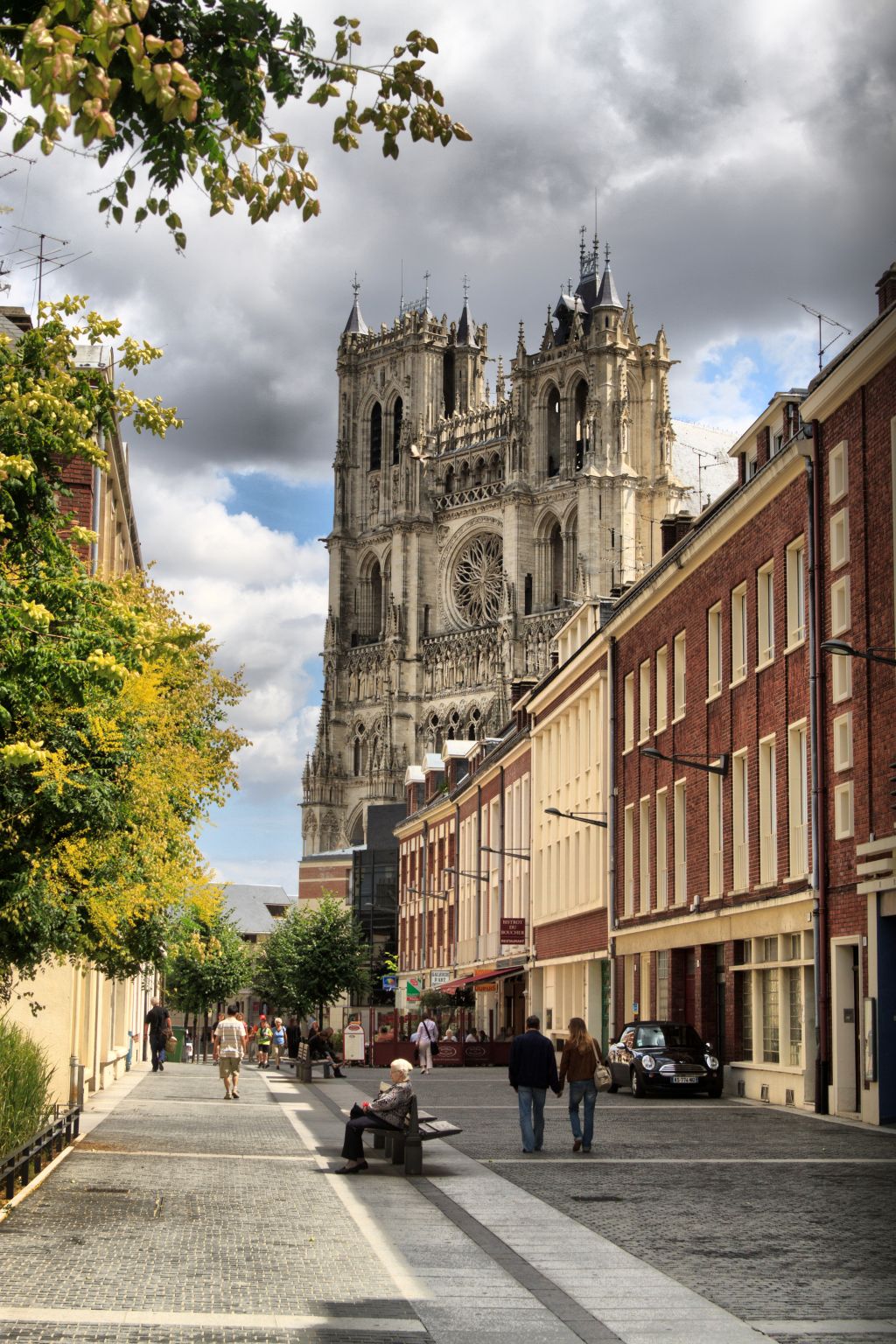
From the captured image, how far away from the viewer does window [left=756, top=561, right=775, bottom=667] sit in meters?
28.4

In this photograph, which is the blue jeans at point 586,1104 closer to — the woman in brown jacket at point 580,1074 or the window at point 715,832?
the woman in brown jacket at point 580,1074

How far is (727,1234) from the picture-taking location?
12.0 meters

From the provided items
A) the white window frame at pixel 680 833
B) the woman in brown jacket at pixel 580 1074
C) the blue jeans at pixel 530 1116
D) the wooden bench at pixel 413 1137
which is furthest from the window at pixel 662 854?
the wooden bench at pixel 413 1137

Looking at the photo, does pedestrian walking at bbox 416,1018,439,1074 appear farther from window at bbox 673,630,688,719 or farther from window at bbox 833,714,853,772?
window at bbox 833,714,853,772

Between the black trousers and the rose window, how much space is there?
97.0 meters

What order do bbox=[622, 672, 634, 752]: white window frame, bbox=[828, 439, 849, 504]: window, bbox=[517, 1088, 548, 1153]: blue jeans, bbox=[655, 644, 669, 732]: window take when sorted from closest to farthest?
bbox=[517, 1088, 548, 1153]: blue jeans, bbox=[828, 439, 849, 504]: window, bbox=[655, 644, 669, 732]: window, bbox=[622, 672, 634, 752]: white window frame

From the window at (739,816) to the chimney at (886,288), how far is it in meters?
7.69

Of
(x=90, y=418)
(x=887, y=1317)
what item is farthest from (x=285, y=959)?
(x=887, y=1317)

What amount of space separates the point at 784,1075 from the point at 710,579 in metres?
9.39

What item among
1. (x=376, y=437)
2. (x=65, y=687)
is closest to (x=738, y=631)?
(x=65, y=687)

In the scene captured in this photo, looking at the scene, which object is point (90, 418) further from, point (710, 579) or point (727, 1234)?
point (710, 579)

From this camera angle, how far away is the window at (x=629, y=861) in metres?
37.7

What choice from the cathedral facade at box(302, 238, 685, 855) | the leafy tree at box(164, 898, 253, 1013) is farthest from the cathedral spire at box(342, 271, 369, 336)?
the leafy tree at box(164, 898, 253, 1013)

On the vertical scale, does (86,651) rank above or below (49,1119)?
above
